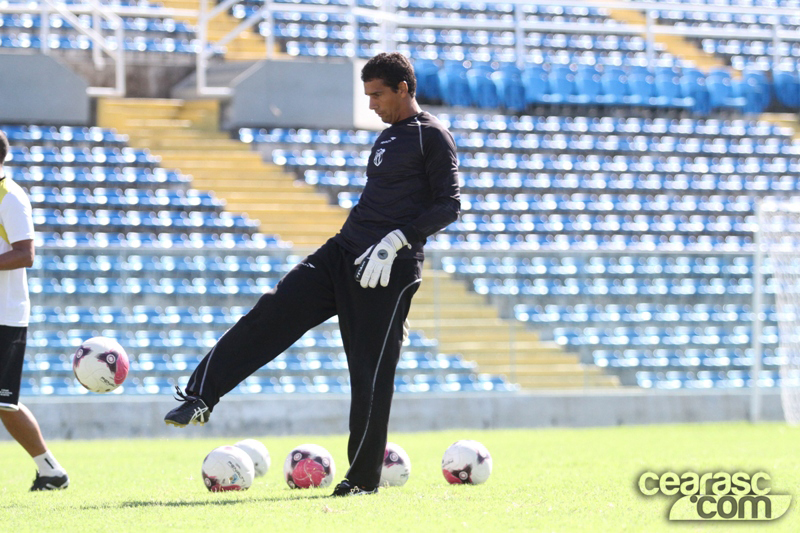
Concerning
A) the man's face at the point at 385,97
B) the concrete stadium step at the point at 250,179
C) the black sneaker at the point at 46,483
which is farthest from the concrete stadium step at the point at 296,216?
the man's face at the point at 385,97

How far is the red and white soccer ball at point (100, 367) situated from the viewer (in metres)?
5.72

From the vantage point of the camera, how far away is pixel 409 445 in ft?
33.1

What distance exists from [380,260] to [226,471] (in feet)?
4.59

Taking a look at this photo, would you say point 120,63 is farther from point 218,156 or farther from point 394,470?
point 394,470

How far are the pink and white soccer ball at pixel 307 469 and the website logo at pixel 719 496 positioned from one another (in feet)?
5.07

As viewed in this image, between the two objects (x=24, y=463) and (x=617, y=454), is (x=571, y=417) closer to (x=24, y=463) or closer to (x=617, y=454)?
(x=617, y=454)

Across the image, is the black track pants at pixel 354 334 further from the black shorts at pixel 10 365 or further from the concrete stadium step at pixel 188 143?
the concrete stadium step at pixel 188 143

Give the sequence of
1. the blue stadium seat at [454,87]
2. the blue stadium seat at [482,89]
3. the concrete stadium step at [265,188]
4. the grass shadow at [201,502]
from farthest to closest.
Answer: the blue stadium seat at [482,89], the blue stadium seat at [454,87], the concrete stadium step at [265,188], the grass shadow at [201,502]

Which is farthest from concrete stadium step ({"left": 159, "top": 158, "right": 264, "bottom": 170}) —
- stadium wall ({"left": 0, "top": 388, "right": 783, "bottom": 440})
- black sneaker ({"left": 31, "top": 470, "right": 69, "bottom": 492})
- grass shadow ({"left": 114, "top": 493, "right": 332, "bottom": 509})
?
grass shadow ({"left": 114, "top": 493, "right": 332, "bottom": 509})

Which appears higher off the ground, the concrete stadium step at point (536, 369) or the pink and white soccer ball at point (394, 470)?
the concrete stadium step at point (536, 369)

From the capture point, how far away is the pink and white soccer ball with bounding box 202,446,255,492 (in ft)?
19.7

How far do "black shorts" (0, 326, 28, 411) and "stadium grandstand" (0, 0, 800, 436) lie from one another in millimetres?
5399

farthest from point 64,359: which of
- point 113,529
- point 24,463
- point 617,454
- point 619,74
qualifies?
point 619,74

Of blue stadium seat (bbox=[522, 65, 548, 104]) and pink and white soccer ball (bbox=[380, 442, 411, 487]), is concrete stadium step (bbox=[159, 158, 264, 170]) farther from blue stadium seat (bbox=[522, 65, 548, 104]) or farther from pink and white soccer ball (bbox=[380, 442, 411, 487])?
pink and white soccer ball (bbox=[380, 442, 411, 487])
